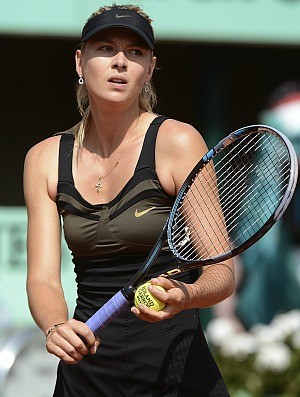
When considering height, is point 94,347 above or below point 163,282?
below

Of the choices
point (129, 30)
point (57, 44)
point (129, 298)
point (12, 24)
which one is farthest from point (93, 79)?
point (57, 44)

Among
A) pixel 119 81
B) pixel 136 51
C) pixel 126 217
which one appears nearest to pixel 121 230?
pixel 126 217

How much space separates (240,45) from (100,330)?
189 inches

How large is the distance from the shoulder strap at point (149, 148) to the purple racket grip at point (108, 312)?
0.40 meters

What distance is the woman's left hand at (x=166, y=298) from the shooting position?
2.85 meters

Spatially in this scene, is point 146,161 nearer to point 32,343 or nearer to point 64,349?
point 64,349

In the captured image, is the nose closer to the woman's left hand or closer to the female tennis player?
the female tennis player

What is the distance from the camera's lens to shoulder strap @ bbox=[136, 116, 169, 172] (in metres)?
3.22

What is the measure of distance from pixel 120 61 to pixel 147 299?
0.75 m

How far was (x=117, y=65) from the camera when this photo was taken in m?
3.25

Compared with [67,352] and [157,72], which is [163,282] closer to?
[67,352]

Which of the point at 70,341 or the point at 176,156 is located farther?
the point at 176,156

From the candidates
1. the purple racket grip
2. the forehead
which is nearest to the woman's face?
the forehead

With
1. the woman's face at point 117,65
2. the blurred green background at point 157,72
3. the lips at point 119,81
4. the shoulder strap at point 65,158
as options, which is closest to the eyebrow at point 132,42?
the woman's face at point 117,65
